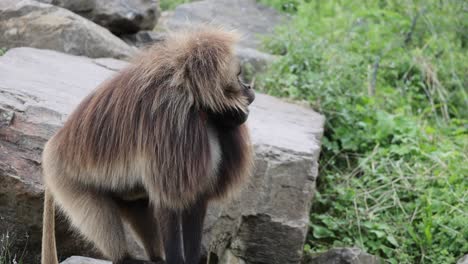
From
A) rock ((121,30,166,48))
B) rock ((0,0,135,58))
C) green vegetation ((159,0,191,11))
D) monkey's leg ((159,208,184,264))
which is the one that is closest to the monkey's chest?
monkey's leg ((159,208,184,264))

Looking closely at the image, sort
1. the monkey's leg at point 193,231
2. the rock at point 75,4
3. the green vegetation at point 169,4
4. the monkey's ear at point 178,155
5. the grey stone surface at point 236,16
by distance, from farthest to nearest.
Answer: the green vegetation at point 169,4 < the grey stone surface at point 236,16 < the rock at point 75,4 < the monkey's leg at point 193,231 < the monkey's ear at point 178,155

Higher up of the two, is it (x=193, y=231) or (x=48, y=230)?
(x=193, y=231)

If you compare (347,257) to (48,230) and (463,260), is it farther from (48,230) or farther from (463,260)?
(48,230)

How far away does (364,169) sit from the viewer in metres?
6.10

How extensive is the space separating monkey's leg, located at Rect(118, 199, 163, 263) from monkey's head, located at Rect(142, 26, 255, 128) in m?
0.70

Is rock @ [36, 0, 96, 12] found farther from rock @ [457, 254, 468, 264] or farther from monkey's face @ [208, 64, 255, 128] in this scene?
rock @ [457, 254, 468, 264]

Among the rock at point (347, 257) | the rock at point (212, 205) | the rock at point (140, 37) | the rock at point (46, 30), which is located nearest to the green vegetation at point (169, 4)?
the rock at point (140, 37)

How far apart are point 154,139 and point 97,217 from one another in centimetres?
58

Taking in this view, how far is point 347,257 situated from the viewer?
4.77 metres

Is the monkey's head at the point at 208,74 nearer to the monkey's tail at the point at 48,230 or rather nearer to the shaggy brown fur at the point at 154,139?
the shaggy brown fur at the point at 154,139

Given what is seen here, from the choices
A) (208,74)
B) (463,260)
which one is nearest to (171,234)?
(208,74)

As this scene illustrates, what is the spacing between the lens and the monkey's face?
3.47 metres

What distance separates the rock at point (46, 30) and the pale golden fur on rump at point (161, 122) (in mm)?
2939

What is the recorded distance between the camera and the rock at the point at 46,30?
6.41 m
